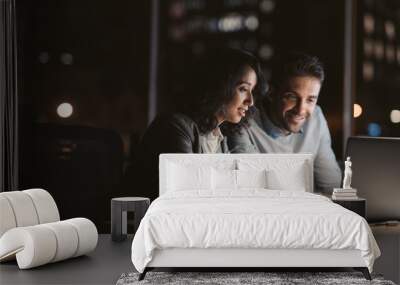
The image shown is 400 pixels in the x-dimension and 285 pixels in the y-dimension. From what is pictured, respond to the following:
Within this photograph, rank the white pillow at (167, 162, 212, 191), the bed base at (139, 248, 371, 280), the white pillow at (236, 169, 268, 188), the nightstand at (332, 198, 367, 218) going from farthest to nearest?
1. the white pillow at (167, 162, 212, 191)
2. the white pillow at (236, 169, 268, 188)
3. the nightstand at (332, 198, 367, 218)
4. the bed base at (139, 248, 371, 280)

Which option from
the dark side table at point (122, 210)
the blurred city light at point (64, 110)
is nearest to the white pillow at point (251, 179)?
the dark side table at point (122, 210)

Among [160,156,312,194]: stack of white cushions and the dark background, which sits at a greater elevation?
the dark background

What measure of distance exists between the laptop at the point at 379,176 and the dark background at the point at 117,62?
59 centimetres

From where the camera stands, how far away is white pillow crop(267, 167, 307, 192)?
6.30 metres

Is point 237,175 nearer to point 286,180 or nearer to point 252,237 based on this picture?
point 286,180

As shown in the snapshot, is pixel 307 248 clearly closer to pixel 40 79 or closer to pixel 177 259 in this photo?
pixel 177 259

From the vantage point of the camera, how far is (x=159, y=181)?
22.4 feet

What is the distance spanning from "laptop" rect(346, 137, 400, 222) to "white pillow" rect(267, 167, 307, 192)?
3.03 ft

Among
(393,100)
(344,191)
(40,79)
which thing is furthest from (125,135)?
(393,100)

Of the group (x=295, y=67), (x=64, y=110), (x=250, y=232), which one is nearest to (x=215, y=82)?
(x=295, y=67)

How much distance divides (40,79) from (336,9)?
3.45m

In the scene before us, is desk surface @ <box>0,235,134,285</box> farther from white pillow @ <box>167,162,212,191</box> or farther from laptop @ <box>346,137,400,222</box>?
laptop @ <box>346,137,400,222</box>

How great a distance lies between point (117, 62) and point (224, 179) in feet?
6.37

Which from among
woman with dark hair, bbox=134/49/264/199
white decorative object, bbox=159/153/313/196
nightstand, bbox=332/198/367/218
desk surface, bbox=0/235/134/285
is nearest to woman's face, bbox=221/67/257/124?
woman with dark hair, bbox=134/49/264/199
